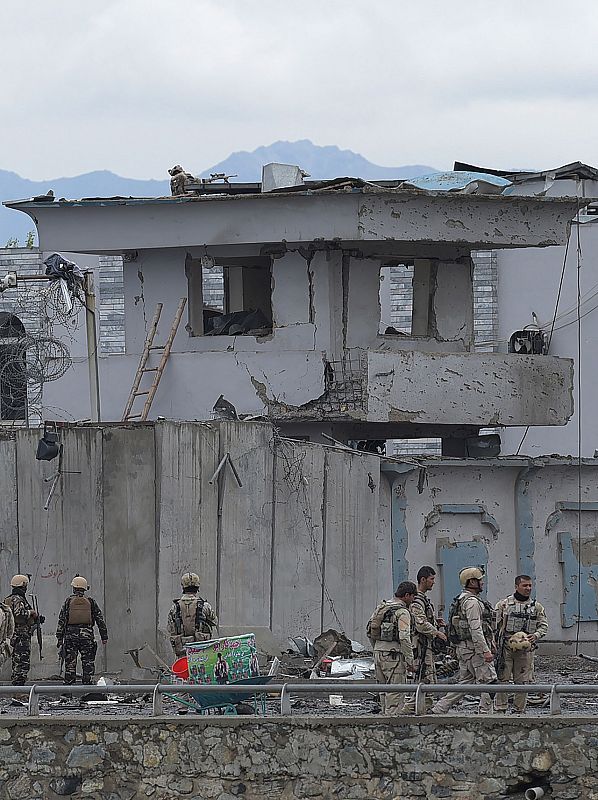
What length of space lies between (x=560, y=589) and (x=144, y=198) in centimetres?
792

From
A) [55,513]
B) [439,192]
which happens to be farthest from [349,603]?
[439,192]

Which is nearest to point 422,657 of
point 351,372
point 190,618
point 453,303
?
point 190,618

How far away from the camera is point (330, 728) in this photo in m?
13.9

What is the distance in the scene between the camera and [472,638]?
14.4 meters

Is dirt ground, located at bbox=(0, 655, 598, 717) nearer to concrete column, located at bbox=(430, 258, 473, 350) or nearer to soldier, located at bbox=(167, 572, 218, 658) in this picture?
soldier, located at bbox=(167, 572, 218, 658)

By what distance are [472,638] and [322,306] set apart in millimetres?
9241

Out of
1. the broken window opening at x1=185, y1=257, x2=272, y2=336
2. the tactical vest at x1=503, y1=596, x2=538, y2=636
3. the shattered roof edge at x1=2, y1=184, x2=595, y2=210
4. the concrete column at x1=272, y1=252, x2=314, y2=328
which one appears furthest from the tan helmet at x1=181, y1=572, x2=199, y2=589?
the broken window opening at x1=185, y1=257, x2=272, y2=336

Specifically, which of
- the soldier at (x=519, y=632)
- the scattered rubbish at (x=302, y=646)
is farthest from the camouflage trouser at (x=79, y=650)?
the soldier at (x=519, y=632)

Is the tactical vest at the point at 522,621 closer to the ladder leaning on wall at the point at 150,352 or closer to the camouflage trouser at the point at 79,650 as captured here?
the camouflage trouser at the point at 79,650

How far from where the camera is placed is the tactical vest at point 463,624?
47.6 feet

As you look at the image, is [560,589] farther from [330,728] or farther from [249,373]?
[330,728]

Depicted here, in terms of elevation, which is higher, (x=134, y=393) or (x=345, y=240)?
(x=345, y=240)

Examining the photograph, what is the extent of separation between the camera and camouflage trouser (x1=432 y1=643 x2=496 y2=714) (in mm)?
14383

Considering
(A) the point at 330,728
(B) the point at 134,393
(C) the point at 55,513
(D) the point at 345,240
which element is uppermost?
(D) the point at 345,240
